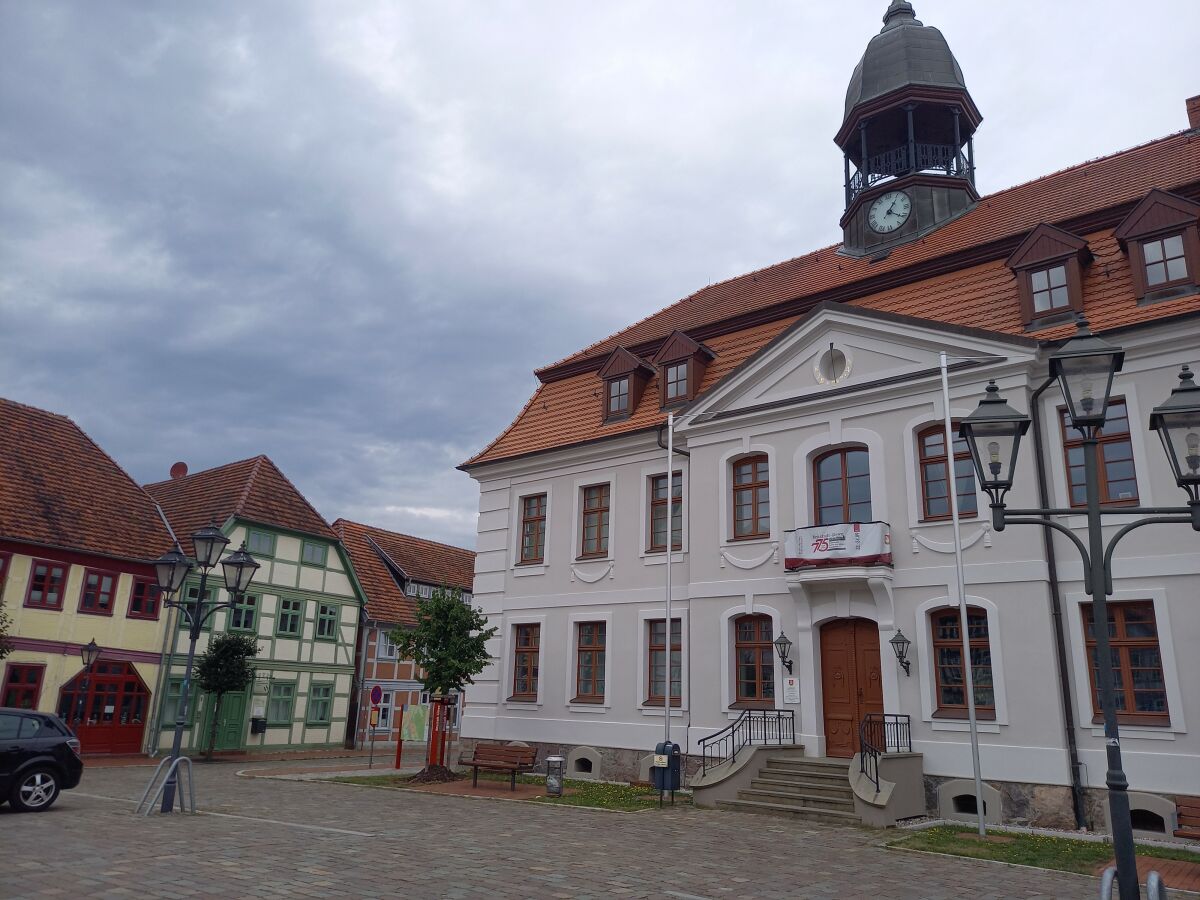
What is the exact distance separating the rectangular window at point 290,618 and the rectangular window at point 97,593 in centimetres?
609

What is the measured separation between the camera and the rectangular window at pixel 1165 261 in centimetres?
1504

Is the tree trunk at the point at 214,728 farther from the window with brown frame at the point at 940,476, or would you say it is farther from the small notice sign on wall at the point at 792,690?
the window with brown frame at the point at 940,476

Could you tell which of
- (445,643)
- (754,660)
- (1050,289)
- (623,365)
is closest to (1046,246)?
(1050,289)

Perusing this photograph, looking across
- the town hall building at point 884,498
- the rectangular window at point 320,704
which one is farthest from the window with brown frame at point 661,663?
the rectangular window at point 320,704

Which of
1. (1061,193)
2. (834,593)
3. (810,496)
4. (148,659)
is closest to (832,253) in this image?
(1061,193)

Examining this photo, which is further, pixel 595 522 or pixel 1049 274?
pixel 595 522

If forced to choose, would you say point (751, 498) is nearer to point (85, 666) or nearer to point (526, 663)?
point (526, 663)

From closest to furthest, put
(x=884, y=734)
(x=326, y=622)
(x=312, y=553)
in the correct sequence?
1. (x=884, y=734)
2. (x=312, y=553)
3. (x=326, y=622)

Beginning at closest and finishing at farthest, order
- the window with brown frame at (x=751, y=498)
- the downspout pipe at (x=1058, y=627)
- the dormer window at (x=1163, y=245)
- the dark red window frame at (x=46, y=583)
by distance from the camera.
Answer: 1. the downspout pipe at (x=1058, y=627)
2. the dormer window at (x=1163, y=245)
3. the window with brown frame at (x=751, y=498)
4. the dark red window frame at (x=46, y=583)

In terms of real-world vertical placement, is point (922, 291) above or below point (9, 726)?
above

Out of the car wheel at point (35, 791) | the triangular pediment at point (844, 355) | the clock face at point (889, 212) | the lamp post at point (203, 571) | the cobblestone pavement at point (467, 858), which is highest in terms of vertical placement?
the clock face at point (889, 212)

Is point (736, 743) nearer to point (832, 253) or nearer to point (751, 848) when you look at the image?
point (751, 848)

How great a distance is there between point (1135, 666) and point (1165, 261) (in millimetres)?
6633

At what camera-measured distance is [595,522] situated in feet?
71.1
